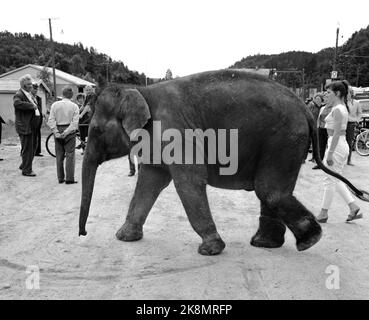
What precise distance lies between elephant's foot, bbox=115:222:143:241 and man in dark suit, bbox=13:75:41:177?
17.3 ft

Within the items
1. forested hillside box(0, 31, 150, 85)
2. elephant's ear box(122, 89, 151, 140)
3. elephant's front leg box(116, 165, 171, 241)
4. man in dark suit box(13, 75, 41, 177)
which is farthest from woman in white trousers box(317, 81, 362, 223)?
forested hillside box(0, 31, 150, 85)

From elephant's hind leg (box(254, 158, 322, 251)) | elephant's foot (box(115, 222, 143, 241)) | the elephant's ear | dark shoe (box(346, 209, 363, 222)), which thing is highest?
the elephant's ear

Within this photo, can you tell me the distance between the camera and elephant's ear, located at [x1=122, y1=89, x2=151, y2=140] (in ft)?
16.4

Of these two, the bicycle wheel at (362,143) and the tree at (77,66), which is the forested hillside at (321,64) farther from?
the bicycle wheel at (362,143)

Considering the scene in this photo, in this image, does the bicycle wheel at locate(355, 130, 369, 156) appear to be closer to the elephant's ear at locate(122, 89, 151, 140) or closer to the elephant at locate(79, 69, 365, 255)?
the elephant at locate(79, 69, 365, 255)

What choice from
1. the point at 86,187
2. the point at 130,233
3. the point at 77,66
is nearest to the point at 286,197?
the point at 130,233

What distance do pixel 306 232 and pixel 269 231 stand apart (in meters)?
0.49

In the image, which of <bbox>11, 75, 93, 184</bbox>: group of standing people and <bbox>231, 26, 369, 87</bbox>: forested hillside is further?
<bbox>231, 26, 369, 87</bbox>: forested hillside

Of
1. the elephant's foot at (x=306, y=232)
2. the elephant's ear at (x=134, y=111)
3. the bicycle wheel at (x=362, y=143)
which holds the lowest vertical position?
the bicycle wheel at (x=362, y=143)

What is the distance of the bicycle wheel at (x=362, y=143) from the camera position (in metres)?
15.0

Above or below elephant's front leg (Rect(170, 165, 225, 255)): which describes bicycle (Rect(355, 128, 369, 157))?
below

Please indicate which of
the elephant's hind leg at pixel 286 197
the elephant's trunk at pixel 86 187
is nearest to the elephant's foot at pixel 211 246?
the elephant's hind leg at pixel 286 197

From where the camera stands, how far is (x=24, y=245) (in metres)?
5.49

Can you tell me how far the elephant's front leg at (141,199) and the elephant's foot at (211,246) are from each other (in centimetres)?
95
